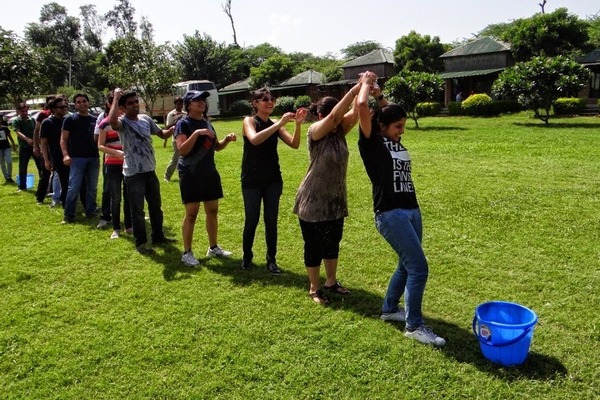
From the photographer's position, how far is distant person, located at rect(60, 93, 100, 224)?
21.9ft

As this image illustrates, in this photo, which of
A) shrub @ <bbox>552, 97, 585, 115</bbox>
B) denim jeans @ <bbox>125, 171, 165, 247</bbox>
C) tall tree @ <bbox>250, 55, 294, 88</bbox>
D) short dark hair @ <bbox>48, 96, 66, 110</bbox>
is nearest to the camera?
denim jeans @ <bbox>125, 171, 165, 247</bbox>

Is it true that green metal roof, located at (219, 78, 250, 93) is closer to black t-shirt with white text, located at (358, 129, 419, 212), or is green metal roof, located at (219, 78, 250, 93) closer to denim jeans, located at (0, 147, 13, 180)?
denim jeans, located at (0, 147, 13, 180)

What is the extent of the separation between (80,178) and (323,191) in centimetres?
446

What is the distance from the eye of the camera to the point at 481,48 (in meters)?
31.5

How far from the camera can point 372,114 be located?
3.46 meters

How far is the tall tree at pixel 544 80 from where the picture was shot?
1830 centimetres

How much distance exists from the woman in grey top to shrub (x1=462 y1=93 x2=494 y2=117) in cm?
2323

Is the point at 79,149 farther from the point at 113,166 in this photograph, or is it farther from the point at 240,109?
the point at 240,109

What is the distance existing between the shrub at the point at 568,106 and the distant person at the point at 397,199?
877 inches

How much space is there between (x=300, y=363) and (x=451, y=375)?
0.96 metres

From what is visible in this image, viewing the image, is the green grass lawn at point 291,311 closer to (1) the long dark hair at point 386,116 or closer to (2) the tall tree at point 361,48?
(1) the long dark hair at point 386,116

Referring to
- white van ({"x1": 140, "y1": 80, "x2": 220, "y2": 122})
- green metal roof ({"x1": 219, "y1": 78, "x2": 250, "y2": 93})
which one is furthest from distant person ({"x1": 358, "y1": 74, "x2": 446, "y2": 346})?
green metal roof ({"x1": 219, "y1": 78, "x2": 250, "y2": 93})

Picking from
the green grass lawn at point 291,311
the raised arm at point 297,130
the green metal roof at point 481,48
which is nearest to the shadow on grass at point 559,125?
the green metal roof at point 481,48

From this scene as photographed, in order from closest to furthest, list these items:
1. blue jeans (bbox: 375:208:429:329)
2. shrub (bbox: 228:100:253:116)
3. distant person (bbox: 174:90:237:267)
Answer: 1. blue jeans (bbox: 375:208:429:329)
2. distant person (bbox: 174:90:237:267)
3. shrub (bbox: 228:100:253:116)
